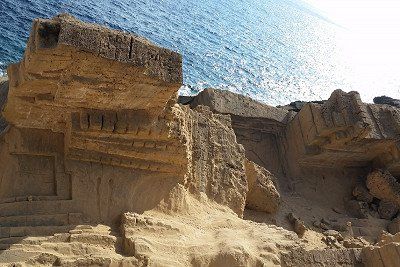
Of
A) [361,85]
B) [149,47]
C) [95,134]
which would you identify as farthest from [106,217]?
[361,85]

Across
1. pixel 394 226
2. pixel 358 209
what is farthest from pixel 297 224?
pixel 394 226

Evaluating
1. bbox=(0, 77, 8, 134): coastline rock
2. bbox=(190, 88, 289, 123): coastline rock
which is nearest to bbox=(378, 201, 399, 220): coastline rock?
bbox=(190, 88, 289, 123): coastline rock

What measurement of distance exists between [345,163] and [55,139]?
9.13 m

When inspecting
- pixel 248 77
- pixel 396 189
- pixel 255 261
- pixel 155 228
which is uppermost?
pixel 248 77

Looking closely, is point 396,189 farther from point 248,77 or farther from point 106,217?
point 248,77

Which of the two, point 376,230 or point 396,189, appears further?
point 396,189

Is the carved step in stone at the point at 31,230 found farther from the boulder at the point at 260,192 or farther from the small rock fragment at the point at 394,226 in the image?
the small rock fragment at the point at 394,226

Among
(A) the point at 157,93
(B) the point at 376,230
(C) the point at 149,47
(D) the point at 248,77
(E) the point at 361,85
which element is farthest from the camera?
(E) the point at 361,85

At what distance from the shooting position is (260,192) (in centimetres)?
950

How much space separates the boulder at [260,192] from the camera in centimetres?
934

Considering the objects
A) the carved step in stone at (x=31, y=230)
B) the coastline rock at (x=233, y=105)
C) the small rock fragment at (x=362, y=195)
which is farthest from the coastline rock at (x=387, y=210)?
the carved step in stone at (x=31, y=230)

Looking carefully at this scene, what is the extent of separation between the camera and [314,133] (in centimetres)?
1127

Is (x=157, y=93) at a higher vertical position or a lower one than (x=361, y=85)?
lower

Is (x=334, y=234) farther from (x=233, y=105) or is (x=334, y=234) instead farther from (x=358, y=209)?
(x=233, y=105)
